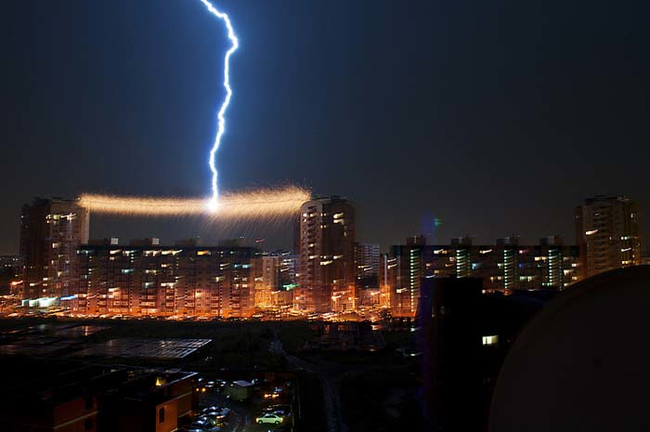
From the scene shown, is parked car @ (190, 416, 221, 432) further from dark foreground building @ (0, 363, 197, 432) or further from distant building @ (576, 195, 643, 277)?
distant building @ (576, 195, 643, 277)

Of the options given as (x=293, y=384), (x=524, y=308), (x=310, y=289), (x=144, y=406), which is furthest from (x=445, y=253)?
(x=144, y=406)

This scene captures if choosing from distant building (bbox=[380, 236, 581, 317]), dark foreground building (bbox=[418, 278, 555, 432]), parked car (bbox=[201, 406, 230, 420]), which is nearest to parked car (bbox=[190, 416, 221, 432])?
parked car (bbox=[201, 406, 230, 420])

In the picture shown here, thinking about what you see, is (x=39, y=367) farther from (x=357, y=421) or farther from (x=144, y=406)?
(x=357, y=421)

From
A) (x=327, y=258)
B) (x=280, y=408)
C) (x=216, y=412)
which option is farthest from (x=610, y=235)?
(x=216, y=412)

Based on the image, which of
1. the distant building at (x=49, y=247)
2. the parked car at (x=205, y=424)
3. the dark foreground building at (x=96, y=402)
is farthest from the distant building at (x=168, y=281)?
the parked car at (x=205, y=424)

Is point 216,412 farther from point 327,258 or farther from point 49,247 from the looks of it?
point 49,247

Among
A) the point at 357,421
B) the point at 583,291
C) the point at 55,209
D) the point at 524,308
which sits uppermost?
the point at 55,209
